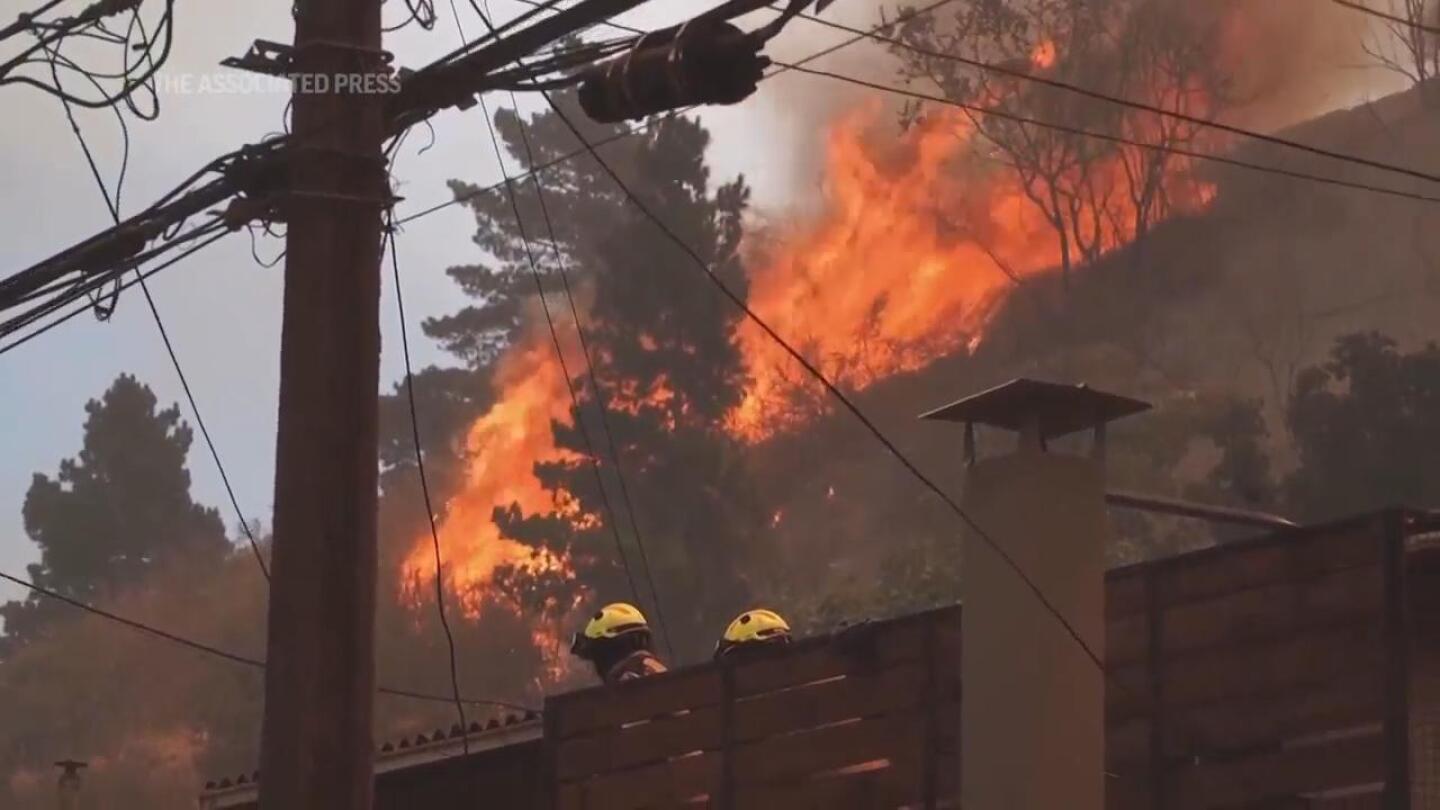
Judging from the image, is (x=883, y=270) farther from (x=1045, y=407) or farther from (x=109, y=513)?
(x=1045, y=407)

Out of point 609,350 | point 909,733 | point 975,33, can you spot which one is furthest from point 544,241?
point 909,733

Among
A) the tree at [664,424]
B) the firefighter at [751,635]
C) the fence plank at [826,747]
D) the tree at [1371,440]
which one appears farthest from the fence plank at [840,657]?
the tree at [664,424]

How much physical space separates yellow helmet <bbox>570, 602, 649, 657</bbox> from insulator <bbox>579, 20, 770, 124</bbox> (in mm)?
6036

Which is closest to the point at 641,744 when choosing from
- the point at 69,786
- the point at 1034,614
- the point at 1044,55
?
the point at 1034,614

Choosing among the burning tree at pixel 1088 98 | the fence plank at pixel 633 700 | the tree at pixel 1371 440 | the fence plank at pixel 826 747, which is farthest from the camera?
the burning tree at pixel 1088 98

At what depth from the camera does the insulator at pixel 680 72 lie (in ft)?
30.1

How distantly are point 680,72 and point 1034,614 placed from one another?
312 centimetres

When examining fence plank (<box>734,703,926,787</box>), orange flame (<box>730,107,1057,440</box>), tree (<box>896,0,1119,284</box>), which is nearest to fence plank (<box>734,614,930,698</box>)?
fence plank (<box>734,703,926,787</box>)

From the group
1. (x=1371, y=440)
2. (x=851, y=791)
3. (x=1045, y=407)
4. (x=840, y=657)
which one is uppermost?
(x=1371, y=440)

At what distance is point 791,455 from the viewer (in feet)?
308

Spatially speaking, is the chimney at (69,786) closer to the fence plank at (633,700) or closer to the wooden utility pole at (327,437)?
the fence plank at (633,700)

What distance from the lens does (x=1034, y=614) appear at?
10125mm

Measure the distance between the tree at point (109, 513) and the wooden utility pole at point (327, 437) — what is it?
89676 millimetres

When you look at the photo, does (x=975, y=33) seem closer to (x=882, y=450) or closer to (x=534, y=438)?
(x=882, y=450)
